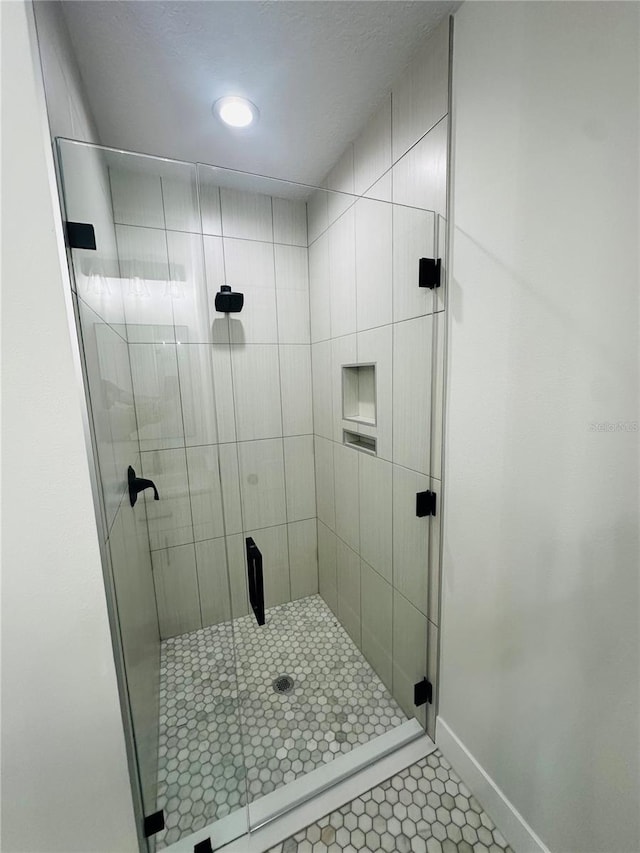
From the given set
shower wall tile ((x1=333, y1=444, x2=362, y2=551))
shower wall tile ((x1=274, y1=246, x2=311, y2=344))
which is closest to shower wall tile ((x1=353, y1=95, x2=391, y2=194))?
shower wall tile ((x1=274, y1=246, x2=311, y2=344))

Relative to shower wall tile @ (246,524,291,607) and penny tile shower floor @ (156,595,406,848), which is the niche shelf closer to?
shower wall tile @ (246,524,291,607)

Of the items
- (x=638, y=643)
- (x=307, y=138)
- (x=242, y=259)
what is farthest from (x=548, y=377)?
(x=307, y=138)

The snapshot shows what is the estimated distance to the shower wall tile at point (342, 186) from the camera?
140cm

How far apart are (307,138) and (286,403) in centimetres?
110

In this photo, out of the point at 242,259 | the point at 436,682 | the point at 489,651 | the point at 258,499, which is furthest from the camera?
the point at 258,499

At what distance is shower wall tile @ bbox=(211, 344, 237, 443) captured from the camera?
1.29m

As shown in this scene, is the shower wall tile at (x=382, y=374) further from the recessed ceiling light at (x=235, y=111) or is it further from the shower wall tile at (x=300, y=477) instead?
the recessed ceiling light at (x=235, y=111)

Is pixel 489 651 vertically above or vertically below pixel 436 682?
above

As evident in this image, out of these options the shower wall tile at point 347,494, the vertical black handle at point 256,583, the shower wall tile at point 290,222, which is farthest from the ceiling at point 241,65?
the vertical black handle at point 256,583

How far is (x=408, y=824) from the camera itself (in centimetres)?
102

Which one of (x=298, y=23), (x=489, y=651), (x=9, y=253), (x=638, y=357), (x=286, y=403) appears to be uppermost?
(x=298, y=23)

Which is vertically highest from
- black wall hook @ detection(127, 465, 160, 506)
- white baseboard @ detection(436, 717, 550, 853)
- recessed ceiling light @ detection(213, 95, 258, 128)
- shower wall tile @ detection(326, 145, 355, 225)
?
recessed ceiling light @ detection(213, 95, 258, 128)

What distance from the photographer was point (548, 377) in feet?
2.57

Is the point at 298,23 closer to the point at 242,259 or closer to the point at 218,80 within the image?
the point at 218,80
